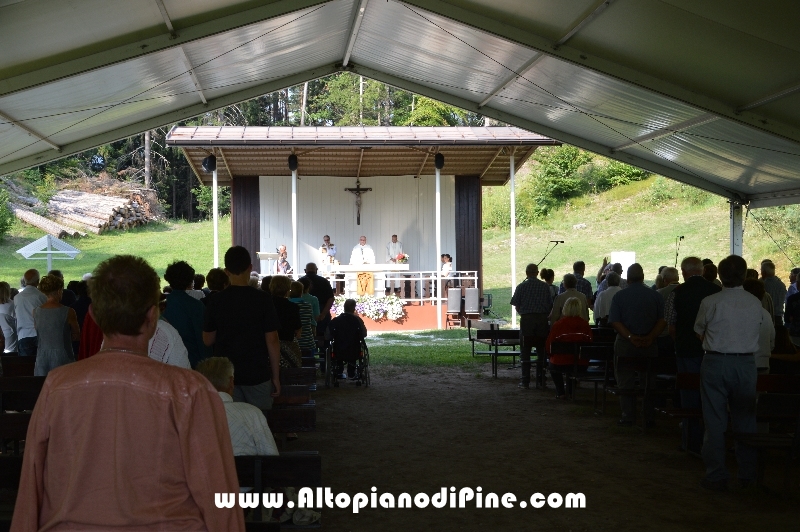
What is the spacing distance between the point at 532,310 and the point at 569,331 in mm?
1322

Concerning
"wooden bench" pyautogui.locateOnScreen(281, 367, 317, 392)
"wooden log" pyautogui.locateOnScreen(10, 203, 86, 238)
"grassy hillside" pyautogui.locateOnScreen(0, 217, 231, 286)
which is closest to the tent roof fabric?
"grassy hillside" pyautogui.locateOnScreen(0, 217, 231, 286)

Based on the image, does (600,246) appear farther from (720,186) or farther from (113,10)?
(113,10)

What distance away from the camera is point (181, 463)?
2072 millimetres

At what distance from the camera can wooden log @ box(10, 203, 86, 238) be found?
1373 inches

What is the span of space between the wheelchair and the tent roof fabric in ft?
27.4

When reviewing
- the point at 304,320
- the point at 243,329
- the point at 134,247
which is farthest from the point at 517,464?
the point at 134,247

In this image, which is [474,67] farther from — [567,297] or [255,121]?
[255,121]

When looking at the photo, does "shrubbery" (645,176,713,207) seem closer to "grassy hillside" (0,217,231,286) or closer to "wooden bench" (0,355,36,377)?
"grassy hillside" (0,217,231,286)

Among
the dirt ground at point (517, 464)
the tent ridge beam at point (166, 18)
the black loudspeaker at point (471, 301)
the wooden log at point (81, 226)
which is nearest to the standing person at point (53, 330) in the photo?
the dirt ground at point (517, 464)

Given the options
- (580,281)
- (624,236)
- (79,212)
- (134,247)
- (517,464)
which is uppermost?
(79,212)

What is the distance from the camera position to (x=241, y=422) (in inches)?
156

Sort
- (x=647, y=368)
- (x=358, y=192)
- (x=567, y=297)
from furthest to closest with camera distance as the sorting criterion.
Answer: (x=358, y=192) < (x=567, y=297) < (x=647, y=368)

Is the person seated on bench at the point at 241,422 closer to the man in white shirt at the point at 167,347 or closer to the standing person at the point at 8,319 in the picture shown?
the man in white shirt at the point at 167,347

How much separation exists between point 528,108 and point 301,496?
11452mm
